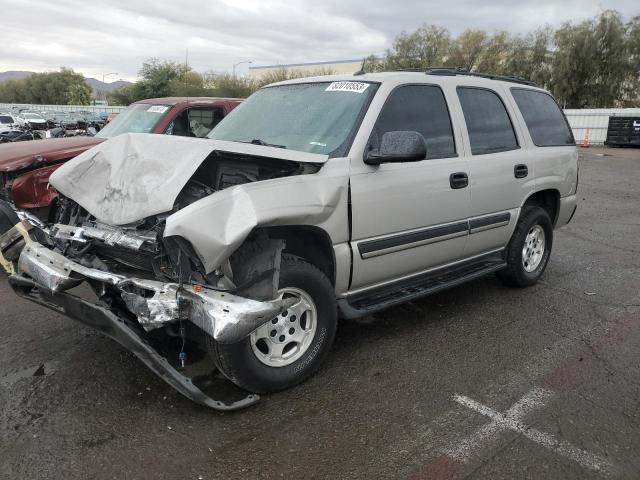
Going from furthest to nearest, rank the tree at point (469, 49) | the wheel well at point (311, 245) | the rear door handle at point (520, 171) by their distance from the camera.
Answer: the tree at point (469, 49) < the rear door handle at point (520, 171) < the wheel well at point (311, 245)

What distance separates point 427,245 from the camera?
13.7ft

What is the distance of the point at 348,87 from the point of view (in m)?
4.05

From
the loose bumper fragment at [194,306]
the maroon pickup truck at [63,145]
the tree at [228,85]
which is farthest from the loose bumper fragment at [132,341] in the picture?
the tree at [228,85]

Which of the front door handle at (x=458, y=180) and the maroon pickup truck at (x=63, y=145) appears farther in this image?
the maroon pickup truck at (x=63, y=145)

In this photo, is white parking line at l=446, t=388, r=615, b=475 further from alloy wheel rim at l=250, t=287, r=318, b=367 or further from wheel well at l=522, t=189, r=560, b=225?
wheel well at l=522, t=189, r=560, b=225

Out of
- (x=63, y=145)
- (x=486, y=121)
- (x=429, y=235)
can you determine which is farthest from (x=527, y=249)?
(x=63, y=145)

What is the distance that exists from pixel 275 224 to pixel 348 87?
150 cm

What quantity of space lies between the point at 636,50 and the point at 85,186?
4459 centimetres

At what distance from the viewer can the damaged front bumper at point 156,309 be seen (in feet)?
9.12

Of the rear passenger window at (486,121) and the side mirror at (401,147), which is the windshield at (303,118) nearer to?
the side mirror at (401,147)

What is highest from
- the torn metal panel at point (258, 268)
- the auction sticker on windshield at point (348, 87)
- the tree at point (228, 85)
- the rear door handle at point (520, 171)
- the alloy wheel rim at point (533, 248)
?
the tree at point (228, 85)

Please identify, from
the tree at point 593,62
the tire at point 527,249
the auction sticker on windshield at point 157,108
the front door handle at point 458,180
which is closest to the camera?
the front door handle at point 458,180

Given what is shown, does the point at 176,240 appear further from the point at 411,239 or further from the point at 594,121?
the point at 594,121

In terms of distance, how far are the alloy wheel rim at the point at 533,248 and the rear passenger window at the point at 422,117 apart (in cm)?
163
